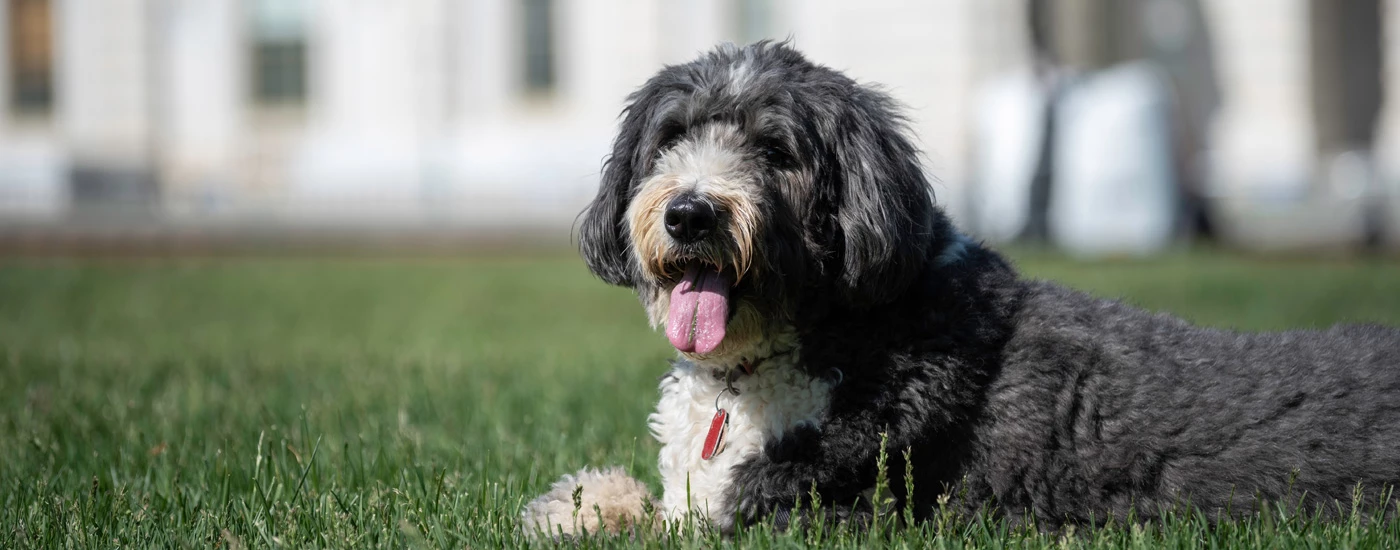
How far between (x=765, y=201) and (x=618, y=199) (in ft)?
1.74

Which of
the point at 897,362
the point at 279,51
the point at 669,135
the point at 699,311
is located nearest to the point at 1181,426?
the point at 897,362

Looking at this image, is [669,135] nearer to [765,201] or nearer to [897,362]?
[765,201]

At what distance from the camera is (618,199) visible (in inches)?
153

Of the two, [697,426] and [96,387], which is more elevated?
[697,426]

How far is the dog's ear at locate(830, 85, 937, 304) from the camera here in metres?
3.42

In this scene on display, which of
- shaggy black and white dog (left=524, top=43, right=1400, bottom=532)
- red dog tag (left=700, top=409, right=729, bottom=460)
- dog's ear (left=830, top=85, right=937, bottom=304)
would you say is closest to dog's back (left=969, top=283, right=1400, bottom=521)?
shaggy black and white dog (left=524, top=43, right=1400, bottom=532)

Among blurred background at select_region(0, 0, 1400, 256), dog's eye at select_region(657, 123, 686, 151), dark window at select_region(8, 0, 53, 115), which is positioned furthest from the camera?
dark window at select_region(8, 0, 53, 115)

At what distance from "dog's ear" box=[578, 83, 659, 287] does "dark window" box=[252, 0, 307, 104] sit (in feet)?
105

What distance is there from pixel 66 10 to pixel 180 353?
98.3 ft

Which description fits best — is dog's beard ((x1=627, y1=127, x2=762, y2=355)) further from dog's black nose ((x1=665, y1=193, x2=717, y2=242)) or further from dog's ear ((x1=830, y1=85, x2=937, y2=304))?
dog's ear ((x1=830, y1=85, x2=937, y2=304))

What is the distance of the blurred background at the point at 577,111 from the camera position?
54.1ft

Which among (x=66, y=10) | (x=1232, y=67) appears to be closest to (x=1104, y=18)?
(x=1232, y=67)

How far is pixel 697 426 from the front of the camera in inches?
146

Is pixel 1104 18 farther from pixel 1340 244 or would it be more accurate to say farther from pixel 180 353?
pixel 180 353
